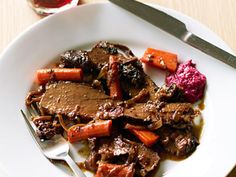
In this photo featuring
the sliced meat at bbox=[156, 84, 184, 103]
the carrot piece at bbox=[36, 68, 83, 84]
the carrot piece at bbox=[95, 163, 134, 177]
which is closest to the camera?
the carrot piece at bbox=[95, 163, 134, 177]

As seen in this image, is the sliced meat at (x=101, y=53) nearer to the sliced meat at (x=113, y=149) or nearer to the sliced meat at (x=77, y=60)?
the sliced meat at (x=77, y=60)

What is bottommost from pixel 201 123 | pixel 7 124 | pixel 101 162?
pixel 7 124

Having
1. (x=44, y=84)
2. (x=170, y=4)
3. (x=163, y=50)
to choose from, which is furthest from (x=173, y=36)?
(x=44, y=84)

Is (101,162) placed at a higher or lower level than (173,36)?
lower

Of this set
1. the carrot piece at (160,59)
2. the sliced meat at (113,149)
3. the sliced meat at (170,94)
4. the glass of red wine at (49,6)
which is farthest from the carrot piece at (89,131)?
the glass of red wine at (49,6)

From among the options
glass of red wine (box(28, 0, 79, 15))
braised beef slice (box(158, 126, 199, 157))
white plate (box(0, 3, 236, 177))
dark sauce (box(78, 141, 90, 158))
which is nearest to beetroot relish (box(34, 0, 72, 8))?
glass of red wine (box(28, 0, 79, 15))

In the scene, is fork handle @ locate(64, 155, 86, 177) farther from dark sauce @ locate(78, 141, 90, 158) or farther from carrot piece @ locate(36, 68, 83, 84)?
carrot piece @ locate(36, 68, 83, 84)

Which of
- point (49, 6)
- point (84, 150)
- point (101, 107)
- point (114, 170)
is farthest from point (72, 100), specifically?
point (49, 6)

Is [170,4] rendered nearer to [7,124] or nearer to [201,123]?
[201,123]
